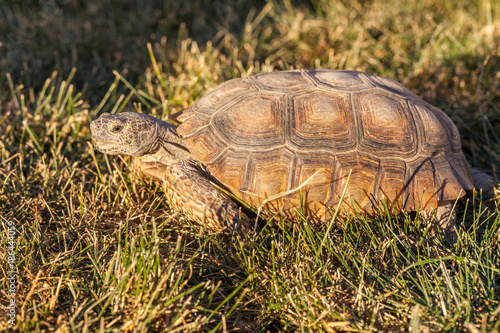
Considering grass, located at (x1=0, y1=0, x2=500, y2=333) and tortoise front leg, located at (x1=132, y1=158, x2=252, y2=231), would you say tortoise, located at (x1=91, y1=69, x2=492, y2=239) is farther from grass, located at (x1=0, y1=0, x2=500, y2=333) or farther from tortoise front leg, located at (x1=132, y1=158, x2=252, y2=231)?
grass, located at (x1=0, y1=0, x2=500, y2=333)

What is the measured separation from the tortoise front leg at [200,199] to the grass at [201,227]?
0.11 meters

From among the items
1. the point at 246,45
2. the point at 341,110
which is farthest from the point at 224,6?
the point at 341,110

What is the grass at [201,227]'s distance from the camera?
74.2 inches

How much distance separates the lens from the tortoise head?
2.68 metres

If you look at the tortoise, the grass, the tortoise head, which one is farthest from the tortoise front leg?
the tortoise head

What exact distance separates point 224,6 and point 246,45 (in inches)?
55.6

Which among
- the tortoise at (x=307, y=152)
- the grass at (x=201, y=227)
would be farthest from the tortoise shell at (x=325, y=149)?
the grass at (x=201, y=227)

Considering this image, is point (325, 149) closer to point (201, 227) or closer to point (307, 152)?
point (307, 152)

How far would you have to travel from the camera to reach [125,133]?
271 centimetres

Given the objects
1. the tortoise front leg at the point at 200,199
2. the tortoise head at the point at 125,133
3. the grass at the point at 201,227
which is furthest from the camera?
the tortoise head at the point at 125,133

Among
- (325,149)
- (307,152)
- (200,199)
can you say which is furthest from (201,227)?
(325,149)

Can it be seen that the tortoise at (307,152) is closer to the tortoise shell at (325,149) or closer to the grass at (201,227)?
the tortoise shell at (325,149)

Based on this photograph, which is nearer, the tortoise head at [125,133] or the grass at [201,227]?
the grass at [201,227]

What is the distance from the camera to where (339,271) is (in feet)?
6.91
